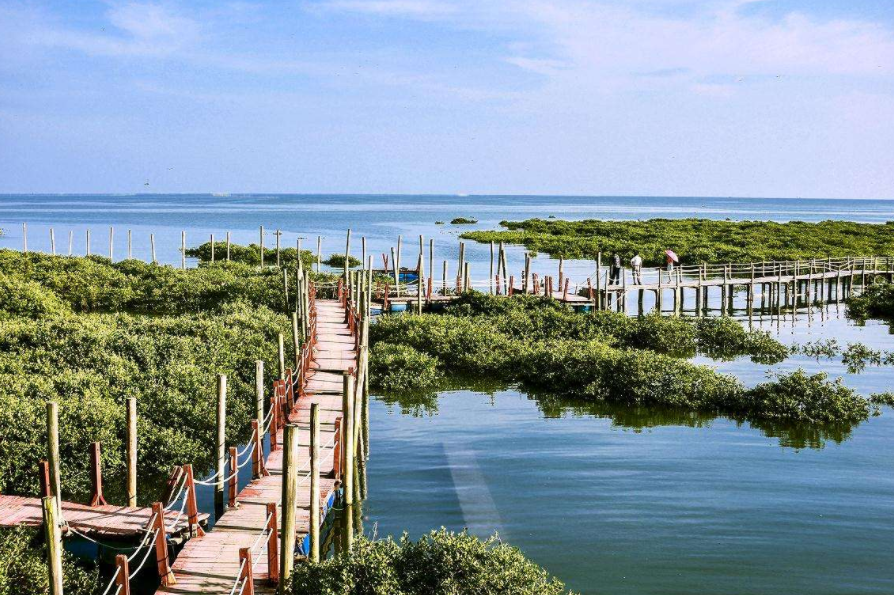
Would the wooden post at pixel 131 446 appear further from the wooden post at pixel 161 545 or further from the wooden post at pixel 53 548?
the wooden post at pixel 53 548

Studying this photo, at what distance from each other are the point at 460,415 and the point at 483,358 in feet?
14.9

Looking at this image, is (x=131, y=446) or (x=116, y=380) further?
(x=116, y=380)

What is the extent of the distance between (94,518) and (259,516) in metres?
2.38

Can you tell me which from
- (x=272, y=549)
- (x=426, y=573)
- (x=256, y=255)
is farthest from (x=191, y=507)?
(x=256, y=255)

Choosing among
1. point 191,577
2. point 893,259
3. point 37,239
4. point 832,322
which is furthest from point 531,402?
point 37,239

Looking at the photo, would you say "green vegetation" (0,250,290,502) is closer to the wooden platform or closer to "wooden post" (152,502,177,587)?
the wooden platform

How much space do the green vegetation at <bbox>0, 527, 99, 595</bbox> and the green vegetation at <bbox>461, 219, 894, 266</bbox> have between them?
182ft

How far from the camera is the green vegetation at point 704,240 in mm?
66188

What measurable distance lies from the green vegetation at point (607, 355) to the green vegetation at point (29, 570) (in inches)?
549

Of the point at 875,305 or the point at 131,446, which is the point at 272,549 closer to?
the point at 131,446

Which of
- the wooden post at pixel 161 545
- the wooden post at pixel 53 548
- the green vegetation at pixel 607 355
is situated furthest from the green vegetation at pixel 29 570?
the green vegetation at pixel 607 355

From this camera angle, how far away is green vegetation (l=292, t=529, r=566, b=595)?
403 inches

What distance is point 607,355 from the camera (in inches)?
992

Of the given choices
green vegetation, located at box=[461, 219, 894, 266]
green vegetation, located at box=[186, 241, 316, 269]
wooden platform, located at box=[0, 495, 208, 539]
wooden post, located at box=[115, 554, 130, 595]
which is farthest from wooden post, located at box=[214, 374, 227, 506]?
green vegetation, located at box=[461, 219, 894, 266]
